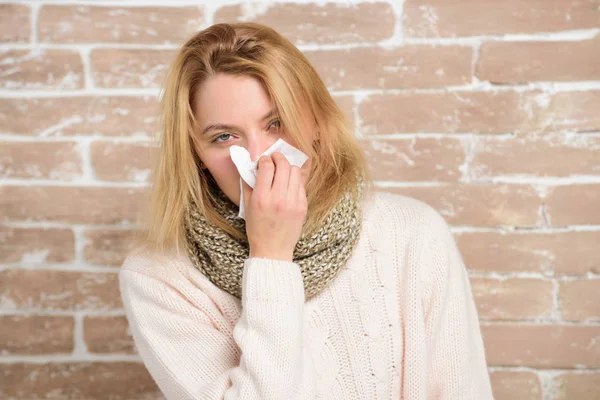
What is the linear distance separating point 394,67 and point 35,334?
1168mm

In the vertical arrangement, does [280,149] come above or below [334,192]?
above

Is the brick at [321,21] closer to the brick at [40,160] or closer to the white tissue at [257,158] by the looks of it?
the white tissue at [257,158]

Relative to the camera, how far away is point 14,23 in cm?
154

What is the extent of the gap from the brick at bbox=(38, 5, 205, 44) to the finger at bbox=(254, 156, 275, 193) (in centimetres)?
56

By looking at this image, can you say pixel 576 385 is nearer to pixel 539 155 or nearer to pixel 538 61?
pixel 539 155

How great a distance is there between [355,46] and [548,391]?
3.32 ft

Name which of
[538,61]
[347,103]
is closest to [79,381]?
[347,103]

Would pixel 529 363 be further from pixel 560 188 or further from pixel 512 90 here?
pixel 512 90

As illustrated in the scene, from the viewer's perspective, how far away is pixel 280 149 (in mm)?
1160

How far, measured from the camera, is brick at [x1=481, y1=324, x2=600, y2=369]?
A: 158 cm

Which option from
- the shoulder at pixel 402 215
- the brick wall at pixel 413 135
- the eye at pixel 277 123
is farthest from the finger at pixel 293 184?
the brick wall at pixel 413 135

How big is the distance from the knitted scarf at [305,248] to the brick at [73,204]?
368mm

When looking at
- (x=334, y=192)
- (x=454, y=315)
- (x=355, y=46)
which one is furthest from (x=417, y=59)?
(x=454, y=315)

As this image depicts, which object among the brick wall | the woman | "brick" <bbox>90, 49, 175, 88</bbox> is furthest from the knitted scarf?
"brick" <bbox>90, 49, 175, 88</bbox>
